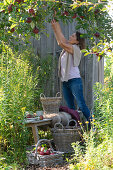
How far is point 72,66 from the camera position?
13.6 ft

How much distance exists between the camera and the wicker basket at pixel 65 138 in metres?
3.52

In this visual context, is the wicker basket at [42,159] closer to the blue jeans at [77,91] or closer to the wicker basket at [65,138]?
the wicker basket at [65,138]

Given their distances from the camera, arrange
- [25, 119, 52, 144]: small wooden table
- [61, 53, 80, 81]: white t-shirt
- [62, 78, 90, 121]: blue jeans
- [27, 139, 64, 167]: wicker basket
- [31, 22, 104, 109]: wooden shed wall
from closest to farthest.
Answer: [27, 139, 64, 167]: wicker basket
[25, 119, 52, 144]: small wooden table
[62, 78, 90, 121]: blue jeans
[61, 53, 80, 81]: white t-shirt
[31, 22, 104, 109]: wooden shed wall

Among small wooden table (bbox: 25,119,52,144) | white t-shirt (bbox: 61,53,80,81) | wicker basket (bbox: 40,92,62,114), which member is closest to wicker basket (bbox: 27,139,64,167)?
small wooden table (bbox: 25,119,52,144)

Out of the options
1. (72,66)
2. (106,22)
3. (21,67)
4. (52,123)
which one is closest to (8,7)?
(21,67)

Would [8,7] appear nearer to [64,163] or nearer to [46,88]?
[64,163]

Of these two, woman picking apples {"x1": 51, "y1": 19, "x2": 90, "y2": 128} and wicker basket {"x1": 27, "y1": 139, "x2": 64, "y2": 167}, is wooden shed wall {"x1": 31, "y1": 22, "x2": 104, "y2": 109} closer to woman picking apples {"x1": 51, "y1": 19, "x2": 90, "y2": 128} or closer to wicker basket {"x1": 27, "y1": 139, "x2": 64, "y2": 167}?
woman picking apples {"x1": 51, "y1": 19, "x2": 90, "y2": 128}

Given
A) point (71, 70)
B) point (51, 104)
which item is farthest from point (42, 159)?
point (71, 70)

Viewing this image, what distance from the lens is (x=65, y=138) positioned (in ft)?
11.5

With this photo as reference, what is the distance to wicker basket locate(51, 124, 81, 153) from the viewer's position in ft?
11.5

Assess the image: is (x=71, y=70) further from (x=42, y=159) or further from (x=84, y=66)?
(x=42, y=159)

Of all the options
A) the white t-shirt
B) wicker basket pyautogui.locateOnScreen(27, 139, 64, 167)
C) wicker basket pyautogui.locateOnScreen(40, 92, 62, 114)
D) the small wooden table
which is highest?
the white t-shirt

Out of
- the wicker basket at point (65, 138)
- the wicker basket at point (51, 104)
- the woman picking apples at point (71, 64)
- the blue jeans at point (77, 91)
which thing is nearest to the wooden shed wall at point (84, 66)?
the woman picking apples at point (71, 64)

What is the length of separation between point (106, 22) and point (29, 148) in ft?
9.10
